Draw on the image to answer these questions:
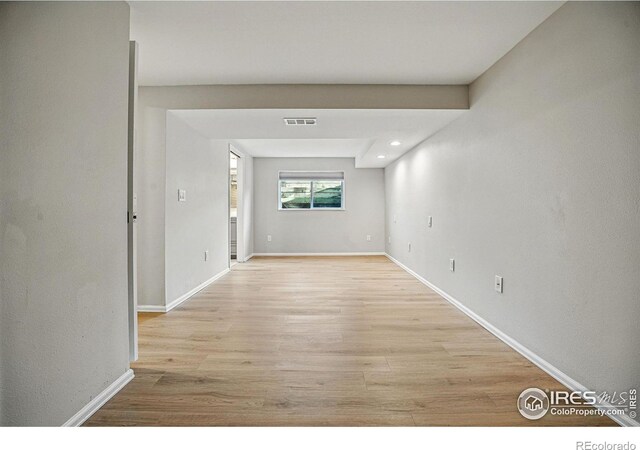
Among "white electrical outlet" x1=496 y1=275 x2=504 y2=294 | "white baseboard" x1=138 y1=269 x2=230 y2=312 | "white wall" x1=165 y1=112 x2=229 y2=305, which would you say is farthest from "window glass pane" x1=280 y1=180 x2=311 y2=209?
"white electrical outlet" x1=496 y1=275 x2=504 y2=294

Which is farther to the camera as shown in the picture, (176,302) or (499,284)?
(176,302)

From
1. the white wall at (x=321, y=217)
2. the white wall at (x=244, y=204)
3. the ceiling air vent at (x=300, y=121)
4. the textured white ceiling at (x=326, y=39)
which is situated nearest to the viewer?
the textured white ceiling at (x=326, y=39)

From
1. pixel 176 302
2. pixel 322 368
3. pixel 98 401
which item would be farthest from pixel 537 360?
pixel 176 302

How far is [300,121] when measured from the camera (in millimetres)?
3424

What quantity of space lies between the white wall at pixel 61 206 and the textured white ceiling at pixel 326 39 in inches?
18.2

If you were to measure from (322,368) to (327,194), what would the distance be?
19.1 ft

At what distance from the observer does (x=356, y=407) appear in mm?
1604

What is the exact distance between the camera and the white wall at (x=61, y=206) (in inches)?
46.9

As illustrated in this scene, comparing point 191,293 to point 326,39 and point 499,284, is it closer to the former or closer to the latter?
point 326,39

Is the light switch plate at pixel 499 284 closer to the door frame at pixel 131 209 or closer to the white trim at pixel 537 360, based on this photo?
the white trim at pixel 537 360

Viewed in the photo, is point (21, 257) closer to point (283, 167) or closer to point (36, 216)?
point (36, 216)

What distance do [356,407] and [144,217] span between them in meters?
2.56

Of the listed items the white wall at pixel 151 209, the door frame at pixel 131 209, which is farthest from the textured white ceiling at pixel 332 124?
the door frame at pixel 131 209

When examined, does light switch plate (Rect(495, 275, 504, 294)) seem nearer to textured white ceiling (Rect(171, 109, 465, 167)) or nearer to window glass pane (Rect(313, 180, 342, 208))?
textured white ceiling (Rect(171, 109, 465, 167))
